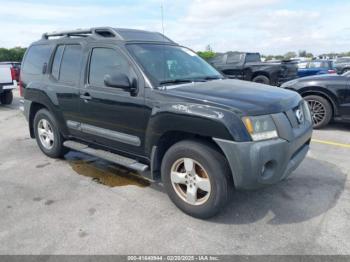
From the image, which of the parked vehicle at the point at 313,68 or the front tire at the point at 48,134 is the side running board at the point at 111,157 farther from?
the parked vehicle at the point at 313,68

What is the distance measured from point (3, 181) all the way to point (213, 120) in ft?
10.8

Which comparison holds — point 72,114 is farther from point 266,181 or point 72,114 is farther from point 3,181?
point 266,181

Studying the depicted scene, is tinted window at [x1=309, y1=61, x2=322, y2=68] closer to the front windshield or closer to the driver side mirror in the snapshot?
the front windshield

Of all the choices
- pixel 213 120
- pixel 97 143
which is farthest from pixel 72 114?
pixel 213 120

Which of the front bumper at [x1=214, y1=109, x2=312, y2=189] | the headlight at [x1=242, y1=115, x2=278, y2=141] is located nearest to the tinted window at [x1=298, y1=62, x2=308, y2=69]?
the front bumper at [x1=214, y1=109, x2=312, y2=189]

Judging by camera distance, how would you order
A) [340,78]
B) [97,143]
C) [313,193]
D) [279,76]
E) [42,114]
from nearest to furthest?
1. [313,193]
2. [97,143]
3. [42,114]
4. [340,78]
5. [279,76]

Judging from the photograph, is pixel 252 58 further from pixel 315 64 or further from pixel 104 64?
pixel 104 64

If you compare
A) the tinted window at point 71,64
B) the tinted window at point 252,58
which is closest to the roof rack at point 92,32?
the tinted window at point 71,64

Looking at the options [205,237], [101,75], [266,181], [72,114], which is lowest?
[205,237]

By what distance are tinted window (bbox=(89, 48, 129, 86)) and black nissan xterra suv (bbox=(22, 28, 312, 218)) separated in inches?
0.5

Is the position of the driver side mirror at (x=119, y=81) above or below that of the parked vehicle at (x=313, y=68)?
above

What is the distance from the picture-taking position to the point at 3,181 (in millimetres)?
4555

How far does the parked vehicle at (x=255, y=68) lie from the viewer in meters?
13.2

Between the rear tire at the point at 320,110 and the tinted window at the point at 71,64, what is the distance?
508cm
